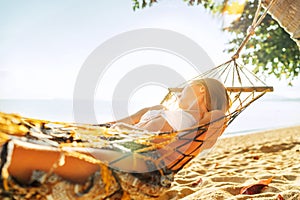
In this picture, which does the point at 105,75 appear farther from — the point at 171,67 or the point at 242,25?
the point at 242,25

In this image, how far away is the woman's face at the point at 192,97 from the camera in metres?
1.78

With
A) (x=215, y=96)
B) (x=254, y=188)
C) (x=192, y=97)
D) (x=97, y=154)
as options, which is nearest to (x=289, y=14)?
(x=215, y=96)

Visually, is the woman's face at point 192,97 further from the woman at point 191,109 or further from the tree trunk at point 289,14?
the tree trunk at point 289,14

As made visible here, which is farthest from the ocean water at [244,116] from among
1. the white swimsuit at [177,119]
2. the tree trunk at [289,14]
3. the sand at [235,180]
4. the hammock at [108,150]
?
the hammock at [108,150]

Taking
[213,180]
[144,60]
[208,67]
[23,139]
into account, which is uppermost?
[144,60]

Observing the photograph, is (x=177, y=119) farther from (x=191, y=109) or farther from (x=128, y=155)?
(x=128, y=155)

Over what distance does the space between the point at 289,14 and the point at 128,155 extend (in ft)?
4.08

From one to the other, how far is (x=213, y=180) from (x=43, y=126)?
146 centimetres

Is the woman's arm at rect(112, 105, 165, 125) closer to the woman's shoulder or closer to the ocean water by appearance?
the woman's shoulder

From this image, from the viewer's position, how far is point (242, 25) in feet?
15.4

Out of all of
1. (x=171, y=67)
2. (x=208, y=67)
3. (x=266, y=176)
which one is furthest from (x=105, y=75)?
(x=266, y=176)

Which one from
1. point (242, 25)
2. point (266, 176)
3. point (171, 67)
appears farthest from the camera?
point (242, 25)

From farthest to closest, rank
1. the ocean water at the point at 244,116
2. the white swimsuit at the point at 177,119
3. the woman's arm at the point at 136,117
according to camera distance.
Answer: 1. the ocean water at the point at 244,116
2. the woman's arm at the point at 136,117
3. the white swimsuit at the point at 177,119

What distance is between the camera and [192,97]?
183 centimetres
